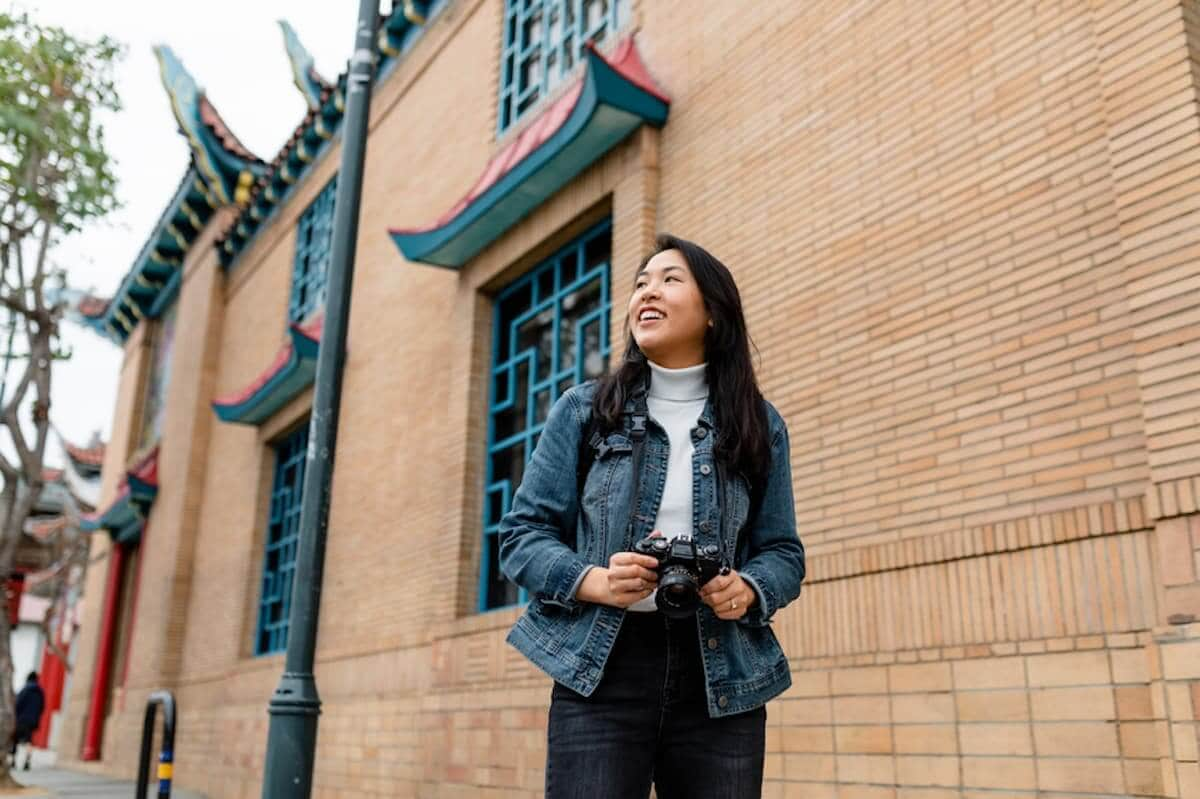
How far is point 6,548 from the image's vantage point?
47.6ft

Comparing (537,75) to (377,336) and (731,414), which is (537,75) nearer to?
(377,336)

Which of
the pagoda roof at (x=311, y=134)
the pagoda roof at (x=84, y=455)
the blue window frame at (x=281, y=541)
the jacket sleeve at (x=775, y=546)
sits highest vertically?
the pagoda roof at (x=84, y=455)

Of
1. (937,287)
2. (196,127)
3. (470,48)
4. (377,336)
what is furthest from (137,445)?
(937,287)

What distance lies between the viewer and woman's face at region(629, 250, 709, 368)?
2580 mm

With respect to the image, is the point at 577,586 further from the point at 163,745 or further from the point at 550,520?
the point at 163,745

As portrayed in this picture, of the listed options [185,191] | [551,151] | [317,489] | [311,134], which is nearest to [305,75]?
[311,134]

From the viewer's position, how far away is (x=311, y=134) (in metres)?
15.4

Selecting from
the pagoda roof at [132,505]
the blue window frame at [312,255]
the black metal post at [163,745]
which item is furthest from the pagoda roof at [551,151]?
the pagoda roof at [132,505]

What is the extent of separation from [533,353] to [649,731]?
7.32m

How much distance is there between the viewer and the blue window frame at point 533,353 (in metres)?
8.84

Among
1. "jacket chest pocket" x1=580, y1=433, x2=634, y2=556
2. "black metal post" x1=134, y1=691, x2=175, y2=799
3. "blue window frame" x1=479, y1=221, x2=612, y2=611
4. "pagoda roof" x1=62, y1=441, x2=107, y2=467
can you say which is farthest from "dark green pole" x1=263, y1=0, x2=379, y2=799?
"pagoda roof" x1=62, y1=441, x2=107, y2=467

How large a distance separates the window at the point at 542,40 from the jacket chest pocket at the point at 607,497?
729 cm

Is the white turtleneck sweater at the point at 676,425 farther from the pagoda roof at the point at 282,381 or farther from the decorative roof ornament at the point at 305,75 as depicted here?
the decorative roof ornament at the point at 305,75

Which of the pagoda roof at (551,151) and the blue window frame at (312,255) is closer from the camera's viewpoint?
the pagoda roof at (551,151)
